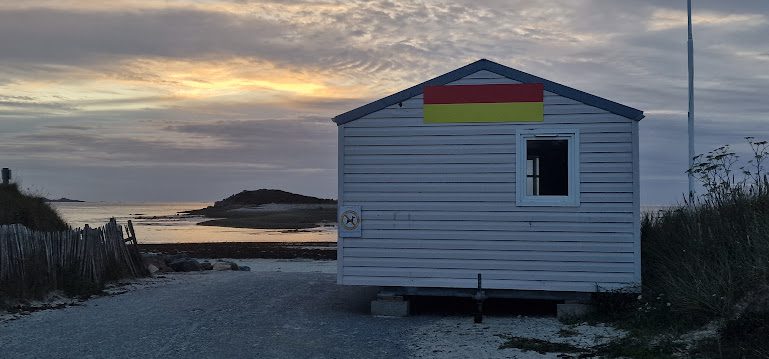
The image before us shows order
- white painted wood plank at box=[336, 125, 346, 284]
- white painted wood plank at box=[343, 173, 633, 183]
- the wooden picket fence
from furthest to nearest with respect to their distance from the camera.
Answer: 1. the wooden picket fence
2. white painted wood plank at box=[336, 125, 346, 284]
3. white painted wood plank at box=[343, 173, 633, 183]

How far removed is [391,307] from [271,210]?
75841 mm

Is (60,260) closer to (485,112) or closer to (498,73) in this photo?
(485,112)

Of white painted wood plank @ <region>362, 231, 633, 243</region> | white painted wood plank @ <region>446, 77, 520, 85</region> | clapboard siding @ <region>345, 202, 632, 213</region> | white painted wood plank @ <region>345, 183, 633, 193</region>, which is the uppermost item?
white painted wood plank @ <region>446, 77, 520, 85</region>

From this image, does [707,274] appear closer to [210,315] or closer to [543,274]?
[543,274]

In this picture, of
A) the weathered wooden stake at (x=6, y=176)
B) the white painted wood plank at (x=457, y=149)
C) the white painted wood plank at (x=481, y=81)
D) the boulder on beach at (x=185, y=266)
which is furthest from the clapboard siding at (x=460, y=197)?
the weathered wooden stake at (x=6, y=176)

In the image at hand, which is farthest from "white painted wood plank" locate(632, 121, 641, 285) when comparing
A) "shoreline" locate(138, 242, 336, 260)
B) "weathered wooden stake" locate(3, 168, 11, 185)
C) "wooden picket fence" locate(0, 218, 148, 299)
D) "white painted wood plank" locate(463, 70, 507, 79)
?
"shoreline" locate(138, 242, 336, 260)

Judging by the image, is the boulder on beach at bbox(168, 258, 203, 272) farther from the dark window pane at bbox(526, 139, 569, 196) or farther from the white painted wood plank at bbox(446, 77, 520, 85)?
the dark window pane at bbox(526, 139, 569, 196)

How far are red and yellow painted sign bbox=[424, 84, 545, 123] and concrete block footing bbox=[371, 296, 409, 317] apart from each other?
9.62 ft

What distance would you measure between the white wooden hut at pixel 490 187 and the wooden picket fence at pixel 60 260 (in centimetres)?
596

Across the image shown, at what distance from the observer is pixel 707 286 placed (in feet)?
32.8

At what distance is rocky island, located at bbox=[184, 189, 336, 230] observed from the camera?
6701 centimetres

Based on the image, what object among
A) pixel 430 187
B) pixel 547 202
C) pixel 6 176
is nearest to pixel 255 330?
pixel 430 187

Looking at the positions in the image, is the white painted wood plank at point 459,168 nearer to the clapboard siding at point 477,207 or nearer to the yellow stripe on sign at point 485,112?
the clapboard siding at point 477,207

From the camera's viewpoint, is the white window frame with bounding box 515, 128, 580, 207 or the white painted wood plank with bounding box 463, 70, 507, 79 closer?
the white window frame with bounding box 515, 128, 580, 207
